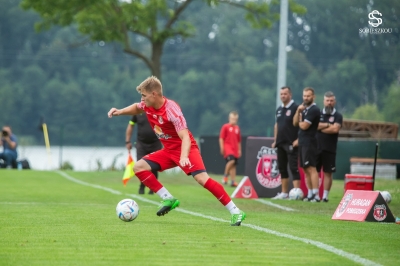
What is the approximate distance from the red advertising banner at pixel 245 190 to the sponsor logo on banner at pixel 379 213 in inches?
208

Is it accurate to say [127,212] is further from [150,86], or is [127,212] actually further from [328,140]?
[328,140]

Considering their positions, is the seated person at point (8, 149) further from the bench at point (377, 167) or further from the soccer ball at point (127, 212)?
the soccer ball at point (127, 212)

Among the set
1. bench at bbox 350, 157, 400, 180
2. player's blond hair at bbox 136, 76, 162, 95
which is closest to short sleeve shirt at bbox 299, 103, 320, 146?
player's blond hair at bbox 136, 76, 162, 95

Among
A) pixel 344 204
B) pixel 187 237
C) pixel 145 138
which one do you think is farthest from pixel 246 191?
pixel 187 237

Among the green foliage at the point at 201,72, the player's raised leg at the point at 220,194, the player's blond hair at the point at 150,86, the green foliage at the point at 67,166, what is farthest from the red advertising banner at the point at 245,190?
the green foliage at the point at 201,72

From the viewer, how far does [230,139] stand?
23000mm

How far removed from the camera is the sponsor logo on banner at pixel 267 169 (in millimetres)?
18016

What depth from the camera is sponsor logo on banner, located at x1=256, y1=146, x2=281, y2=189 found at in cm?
1802

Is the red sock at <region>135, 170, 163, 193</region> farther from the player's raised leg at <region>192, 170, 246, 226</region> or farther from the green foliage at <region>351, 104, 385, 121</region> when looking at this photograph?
the green foliage at <region>351, 104, 385, 121</region>

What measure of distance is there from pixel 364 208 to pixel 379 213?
0.70ft

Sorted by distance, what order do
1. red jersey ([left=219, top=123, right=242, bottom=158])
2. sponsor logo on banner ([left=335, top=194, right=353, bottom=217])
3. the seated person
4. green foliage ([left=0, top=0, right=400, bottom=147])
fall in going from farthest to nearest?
green foliage ([left=0, top=0, right=400, bottom=147]), the seated person, red jersey ([left=219, top=123, right=242, bottom=158]), sponsor logo on banner ([left=335, top=194, right=353, bottom=217])

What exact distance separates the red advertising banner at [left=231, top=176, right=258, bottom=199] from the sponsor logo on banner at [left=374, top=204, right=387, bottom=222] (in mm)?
5272

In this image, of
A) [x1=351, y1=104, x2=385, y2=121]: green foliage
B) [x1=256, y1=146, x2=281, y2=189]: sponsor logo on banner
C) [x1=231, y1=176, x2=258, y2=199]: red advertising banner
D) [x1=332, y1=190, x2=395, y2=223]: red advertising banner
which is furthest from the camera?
[x1=351, y1=104, x2=385, y2=121]: green foliage

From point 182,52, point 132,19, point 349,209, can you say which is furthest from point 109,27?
point 182,52
